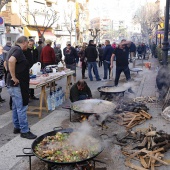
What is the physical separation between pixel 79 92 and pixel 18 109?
83.6 inches

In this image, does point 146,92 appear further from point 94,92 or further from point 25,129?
point 25,129

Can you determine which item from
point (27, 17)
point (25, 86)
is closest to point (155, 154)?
point (25, 86)

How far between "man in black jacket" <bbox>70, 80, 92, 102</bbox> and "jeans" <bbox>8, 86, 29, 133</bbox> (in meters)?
1.75

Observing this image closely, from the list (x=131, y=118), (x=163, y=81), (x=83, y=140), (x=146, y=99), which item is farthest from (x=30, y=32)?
(x=83, y=140)

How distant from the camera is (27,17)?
24891 millimetres

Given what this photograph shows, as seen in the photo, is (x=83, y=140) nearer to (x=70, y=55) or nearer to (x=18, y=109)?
(x=18, y=109)

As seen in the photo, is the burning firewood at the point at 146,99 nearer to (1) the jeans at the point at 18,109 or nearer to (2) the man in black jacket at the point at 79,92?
(2) the man in black jacket at the point at 79,92

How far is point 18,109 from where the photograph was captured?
482 centimetres

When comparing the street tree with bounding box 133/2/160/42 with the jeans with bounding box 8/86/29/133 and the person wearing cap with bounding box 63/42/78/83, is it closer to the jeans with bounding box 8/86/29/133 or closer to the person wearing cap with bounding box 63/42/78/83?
the person wearing cap with bounding box 63/42/78/83

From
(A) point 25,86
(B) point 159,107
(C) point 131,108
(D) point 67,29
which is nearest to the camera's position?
(A) point 25,86

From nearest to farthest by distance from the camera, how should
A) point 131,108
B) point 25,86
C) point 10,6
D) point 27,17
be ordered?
1. point 25,86
2. point 131,108
3. point 10,6
4. point 27,17

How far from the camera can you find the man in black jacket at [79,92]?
6449 mm

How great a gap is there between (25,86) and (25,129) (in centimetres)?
93

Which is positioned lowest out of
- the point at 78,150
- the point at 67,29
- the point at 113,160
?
the point at 113,160
